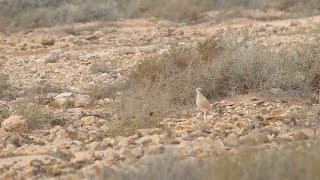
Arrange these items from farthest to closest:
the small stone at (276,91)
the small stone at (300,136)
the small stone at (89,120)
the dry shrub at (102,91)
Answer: the dry shrub at (102,91) → the small stone at (276,91) → the small stone at (89,120) → the small stone at (300,136)

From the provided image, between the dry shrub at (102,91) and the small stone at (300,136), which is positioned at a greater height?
the small stone at (300,136)

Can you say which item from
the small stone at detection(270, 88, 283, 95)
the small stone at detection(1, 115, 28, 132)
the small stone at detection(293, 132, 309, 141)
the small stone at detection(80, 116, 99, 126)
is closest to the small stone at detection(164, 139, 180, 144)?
the small stone at detection(293, 132, 309, 141)

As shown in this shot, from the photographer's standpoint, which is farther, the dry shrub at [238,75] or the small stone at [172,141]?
the dry shrub at [238,75]

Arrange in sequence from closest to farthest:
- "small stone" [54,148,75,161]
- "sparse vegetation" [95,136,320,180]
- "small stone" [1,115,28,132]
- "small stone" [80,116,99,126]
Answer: "sparse vegetation" [95,136,320,180]
"small stone" [54,148,75,161]
"small stone" [1,115,28,132]
"small stone" [80,116,99,126]

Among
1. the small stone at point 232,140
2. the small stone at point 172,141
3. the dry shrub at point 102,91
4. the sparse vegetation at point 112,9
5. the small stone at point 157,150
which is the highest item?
the small stone at point 157,150

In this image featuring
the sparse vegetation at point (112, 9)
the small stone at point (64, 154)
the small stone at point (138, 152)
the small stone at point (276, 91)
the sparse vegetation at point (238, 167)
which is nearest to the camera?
the sparse vegetation at point (238, 167)

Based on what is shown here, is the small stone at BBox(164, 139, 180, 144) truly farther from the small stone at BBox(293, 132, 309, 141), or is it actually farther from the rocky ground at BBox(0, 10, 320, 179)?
the small stone at BBox(293, 132, 309, 141)

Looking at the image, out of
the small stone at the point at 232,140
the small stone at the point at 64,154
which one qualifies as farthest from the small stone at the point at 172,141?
the small stone at the point at 64,154

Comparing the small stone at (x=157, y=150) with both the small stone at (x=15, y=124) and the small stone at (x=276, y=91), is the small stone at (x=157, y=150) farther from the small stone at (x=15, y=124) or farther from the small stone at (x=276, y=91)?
the small stone at (x=276, y=91)

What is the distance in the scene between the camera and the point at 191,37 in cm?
1681

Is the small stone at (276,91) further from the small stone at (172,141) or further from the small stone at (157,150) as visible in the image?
the small stone at (157,150)

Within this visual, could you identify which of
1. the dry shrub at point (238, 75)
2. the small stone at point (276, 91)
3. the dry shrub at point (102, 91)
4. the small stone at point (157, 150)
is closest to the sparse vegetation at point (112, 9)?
the dry shrub at point (102, 91)

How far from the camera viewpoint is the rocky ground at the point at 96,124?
17.5ft

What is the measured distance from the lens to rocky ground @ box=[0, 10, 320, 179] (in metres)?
5.34
